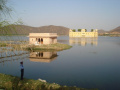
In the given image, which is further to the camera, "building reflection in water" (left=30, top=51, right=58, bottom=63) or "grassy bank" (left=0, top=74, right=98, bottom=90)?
"building reflection in water" (left=30, top=51, right=58, bottom=63)

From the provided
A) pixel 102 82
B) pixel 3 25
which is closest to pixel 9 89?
pixel 3 25

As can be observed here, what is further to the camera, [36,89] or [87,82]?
[87,82]

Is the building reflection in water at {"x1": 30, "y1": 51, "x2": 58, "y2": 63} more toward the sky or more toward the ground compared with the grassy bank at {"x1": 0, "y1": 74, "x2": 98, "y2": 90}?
more toward the ground

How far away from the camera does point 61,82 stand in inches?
430

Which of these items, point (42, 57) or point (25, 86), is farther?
point (42, 57)

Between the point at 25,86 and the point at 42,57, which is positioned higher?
the point at 25,86

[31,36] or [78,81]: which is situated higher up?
[31,36]

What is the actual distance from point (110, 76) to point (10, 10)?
10.5m

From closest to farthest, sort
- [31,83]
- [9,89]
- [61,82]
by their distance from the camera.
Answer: [9,89] → [31,83] → [61,82]

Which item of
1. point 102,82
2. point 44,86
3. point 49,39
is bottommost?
point 102,82

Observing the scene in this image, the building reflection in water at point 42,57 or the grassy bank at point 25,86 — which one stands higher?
the grassy bank at point 25,86

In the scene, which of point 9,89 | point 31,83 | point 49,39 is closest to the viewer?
point 9,89

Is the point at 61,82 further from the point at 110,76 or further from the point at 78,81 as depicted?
the point at 110,76

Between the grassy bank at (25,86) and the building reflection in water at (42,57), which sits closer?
the grassy bank at (25,86)
